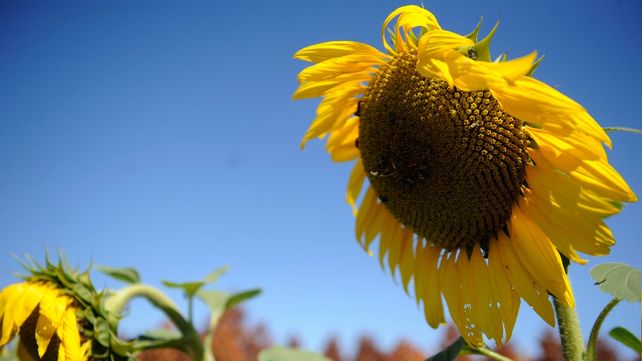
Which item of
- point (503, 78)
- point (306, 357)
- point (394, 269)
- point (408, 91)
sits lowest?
point (306, 357)

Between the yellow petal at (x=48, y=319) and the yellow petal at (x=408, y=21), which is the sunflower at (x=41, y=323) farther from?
the yellow petal at (x=408, y=21)

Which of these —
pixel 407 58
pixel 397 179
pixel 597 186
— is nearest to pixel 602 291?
pixel 597 186

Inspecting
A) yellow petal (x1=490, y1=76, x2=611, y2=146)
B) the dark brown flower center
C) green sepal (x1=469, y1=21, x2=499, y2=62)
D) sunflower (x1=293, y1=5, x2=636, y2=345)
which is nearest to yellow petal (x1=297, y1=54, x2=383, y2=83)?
sunflower (x1=293, y1=5, x2=636, y2=345)

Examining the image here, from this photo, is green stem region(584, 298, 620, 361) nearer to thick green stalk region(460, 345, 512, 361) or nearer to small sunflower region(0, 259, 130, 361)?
thick green stalk region(460, 345, 512, 361)

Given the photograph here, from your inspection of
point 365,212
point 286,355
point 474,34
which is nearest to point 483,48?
point 474,34

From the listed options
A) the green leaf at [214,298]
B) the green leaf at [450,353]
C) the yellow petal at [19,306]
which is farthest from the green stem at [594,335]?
the yellow petal at [19,306]

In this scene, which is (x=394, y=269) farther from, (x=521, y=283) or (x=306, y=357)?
(x=521, y=283)

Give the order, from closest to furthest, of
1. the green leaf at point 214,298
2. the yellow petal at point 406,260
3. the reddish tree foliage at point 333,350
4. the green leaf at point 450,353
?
the green leaf at point 450,353, the yellow petal at point 406,260, the green leaf at point 214,298, the reddish tree foliage at point 333,350
